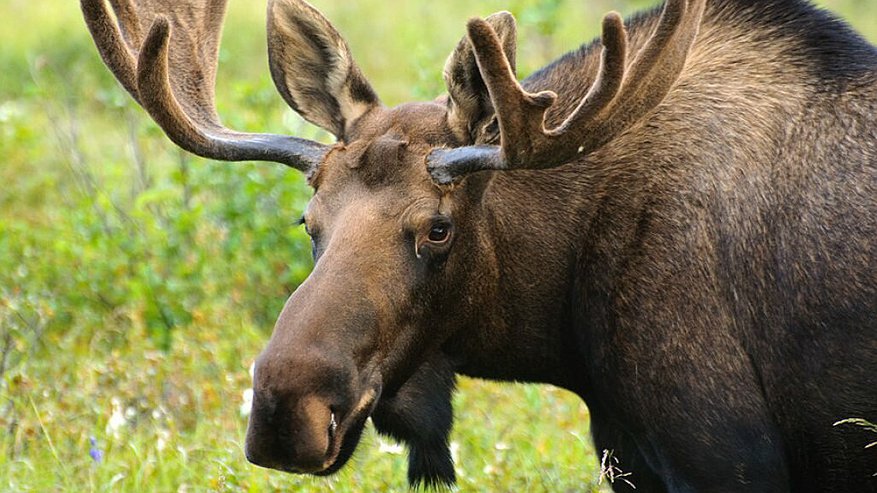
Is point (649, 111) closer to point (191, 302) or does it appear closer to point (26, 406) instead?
point (26, 406)

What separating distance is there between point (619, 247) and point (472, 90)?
25.4 inches

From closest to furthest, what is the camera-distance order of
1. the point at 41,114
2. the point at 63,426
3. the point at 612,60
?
the point at 612,60, the point at 63,426, the point at 41,114

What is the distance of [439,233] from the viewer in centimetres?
445

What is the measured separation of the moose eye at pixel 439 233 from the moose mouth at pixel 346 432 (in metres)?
0.47

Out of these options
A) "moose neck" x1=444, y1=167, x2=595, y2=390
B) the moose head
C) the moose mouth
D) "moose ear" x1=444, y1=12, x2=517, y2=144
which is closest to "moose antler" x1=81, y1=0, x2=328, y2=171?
the moose head

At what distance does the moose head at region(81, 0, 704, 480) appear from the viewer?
407 centimetres

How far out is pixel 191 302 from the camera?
7.79 m

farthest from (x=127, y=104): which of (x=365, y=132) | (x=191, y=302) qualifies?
(x=365, y=132)

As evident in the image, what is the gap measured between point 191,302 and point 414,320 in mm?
3569

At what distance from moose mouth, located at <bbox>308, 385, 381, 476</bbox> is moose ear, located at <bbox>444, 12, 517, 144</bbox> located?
0.85 m

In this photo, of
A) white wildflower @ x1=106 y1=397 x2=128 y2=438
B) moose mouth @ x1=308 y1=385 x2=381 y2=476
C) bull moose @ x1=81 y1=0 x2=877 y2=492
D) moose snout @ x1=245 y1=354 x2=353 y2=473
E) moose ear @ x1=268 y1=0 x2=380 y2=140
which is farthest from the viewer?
white wildflower @ x1=106 y1=397 x2=128 y2=438

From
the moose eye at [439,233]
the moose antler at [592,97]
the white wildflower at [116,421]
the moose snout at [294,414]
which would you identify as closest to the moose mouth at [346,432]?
the moose snout at [294,414]

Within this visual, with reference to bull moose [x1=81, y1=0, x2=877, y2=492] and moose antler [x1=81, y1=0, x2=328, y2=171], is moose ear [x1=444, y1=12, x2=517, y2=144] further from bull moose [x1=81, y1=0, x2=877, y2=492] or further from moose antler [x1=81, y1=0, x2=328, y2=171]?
moose antler [x1=81, y1=0, x2=328, y2=171]

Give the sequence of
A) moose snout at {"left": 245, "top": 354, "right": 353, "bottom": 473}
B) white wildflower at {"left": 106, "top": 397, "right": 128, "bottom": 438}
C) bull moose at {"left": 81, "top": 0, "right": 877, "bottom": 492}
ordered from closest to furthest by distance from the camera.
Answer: moose snout at {"left": 245, "top": 354, "right": 353, "bottom": 473} < bull moose at {"left": 81, "top": 0, "right": 877, "bottom": 492} < white wildflower at {"left": 106, "top": 397, "right": 128, "bottom": 438}
